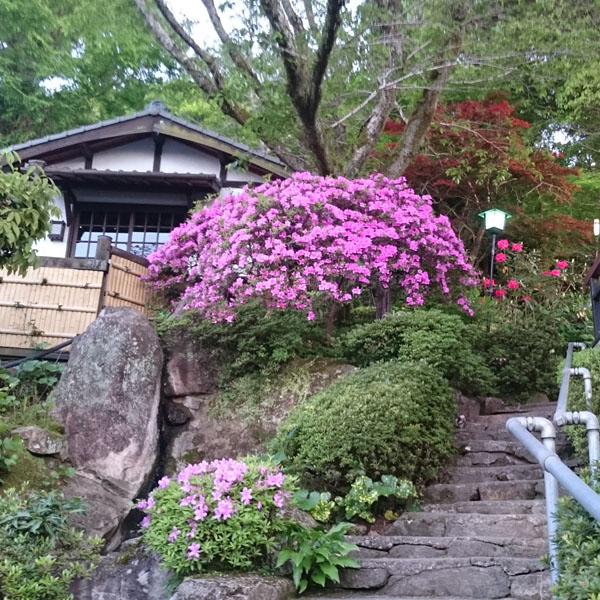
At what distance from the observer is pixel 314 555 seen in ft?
12.0

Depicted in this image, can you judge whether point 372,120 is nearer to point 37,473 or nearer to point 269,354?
point 269,354

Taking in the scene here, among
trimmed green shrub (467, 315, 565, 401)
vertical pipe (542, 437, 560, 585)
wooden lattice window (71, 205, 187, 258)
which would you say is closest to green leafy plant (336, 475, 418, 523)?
vertical pipe (542, 437, 560, 585)

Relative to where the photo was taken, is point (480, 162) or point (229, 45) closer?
point (229, 45)

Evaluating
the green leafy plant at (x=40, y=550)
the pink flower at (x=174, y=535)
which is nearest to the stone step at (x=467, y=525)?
the pink flower at (x=174, y=535)

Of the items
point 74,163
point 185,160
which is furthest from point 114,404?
point 74,163

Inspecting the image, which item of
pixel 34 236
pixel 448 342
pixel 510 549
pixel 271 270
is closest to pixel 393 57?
pixel 271 270

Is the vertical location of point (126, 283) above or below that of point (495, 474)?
above

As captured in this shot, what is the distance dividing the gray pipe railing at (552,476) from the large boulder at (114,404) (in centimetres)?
473

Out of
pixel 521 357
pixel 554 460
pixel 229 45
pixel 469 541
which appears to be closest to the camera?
pixel 554 460

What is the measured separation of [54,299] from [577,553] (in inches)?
302

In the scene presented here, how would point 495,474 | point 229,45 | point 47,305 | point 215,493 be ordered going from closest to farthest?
point 215,493 < point 495,474 < point 229,45 < point 47,305

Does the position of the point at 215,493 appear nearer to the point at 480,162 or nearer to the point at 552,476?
the point at 552,476

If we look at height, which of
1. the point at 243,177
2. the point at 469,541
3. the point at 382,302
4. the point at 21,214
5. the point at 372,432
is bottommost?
the point at 469,541

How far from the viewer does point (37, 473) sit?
602 centimetres
